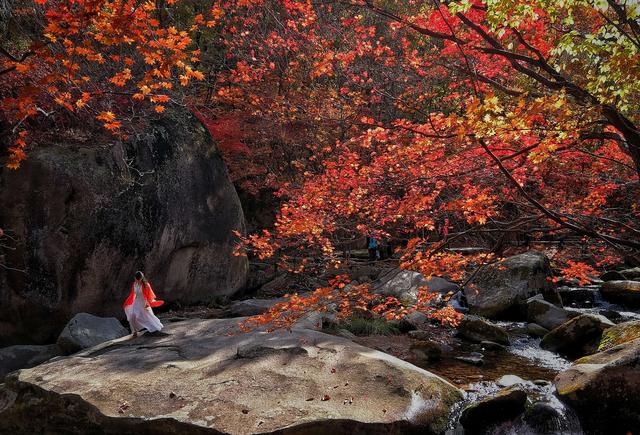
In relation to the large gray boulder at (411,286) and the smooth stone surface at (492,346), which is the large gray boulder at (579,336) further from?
the large gray boulder at (411,286)

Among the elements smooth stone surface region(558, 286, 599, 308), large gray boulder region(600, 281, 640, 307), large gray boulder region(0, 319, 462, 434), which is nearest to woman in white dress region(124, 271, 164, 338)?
large gray boulder region(0, 319, 462, 434)

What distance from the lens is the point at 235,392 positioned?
621 centimetres

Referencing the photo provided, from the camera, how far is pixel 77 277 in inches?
425

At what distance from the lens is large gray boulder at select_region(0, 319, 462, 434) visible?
5703 mm

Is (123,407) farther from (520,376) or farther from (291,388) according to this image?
(520,376)

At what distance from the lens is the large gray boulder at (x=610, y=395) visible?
6.42m

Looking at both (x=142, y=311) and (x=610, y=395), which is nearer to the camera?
(x=610, y=395)

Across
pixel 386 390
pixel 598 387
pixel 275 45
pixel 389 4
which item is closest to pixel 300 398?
pixel 386 390

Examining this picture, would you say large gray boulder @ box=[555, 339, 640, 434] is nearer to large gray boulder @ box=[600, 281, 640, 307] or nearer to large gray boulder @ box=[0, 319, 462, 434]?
large gray boulder @ box=[0, 319, 462, 434]

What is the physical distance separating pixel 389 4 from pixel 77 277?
1908cm

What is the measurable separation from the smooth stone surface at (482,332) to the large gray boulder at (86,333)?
7.54 metres

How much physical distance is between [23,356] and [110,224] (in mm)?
3371

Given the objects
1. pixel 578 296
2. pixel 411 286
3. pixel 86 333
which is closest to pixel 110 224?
pixel 86 333

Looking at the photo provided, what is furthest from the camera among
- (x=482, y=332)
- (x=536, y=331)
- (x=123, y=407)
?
(x=536, y=331)
